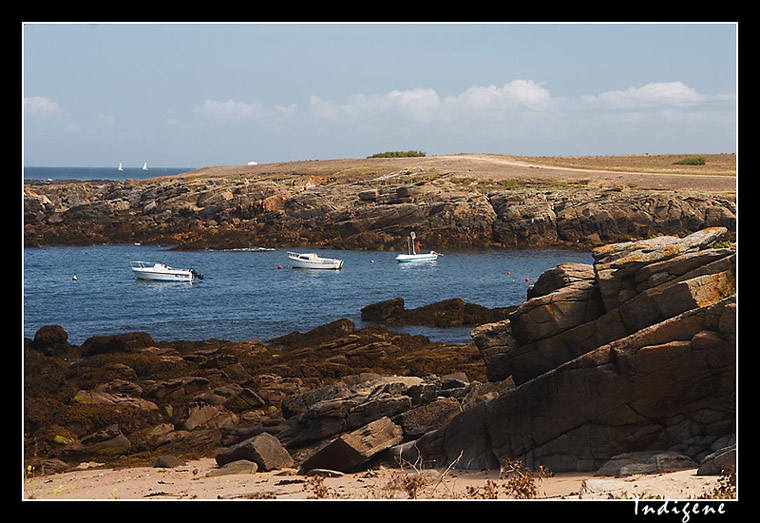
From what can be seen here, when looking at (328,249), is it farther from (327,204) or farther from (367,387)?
(367,387)

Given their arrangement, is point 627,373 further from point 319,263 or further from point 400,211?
point 400,211

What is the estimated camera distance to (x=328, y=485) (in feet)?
47.3

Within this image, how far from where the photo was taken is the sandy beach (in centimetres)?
1106

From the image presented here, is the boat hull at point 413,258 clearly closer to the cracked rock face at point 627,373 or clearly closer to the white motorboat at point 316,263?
the white motorboat at point 316,263

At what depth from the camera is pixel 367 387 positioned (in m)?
20.6

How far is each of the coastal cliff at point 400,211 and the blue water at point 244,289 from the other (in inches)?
174

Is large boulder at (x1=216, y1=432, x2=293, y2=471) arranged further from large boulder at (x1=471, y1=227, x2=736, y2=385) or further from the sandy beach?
large boulder at (x1=471, y1=227, x2=736, y2=385)

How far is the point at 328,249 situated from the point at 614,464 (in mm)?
62864

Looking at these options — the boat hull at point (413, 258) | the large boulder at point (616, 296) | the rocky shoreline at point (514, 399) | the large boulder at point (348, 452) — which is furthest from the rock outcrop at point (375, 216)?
the large boulder at point (348, 452)

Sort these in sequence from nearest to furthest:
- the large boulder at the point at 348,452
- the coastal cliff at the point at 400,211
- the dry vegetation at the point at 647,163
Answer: the large boulder at the point at 348,452, the coastal cliff at the point at 400,211, the dry vegetation at the point at 647,163

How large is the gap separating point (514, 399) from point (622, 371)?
220 centimetres

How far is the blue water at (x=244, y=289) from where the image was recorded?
4156 centimetres

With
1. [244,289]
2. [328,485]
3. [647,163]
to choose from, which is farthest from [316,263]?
[647,163]

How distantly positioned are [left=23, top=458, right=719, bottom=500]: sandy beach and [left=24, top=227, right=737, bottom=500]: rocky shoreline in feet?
1.90
